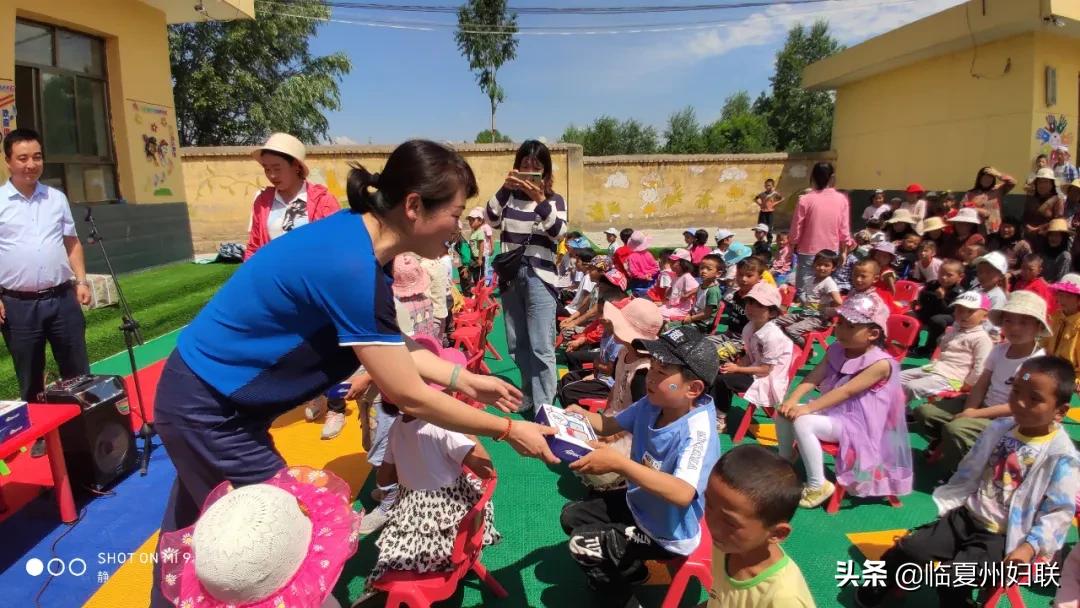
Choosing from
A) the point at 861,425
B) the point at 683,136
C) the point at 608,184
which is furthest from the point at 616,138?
the point at 861,425

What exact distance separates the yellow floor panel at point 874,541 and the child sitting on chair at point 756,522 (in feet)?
5.25

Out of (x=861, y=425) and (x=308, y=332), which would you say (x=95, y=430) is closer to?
(x=308, y=332)

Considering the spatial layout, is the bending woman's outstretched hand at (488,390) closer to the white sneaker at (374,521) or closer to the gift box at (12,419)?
the white sneaker at (374,521)

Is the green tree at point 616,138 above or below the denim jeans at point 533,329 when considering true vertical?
above

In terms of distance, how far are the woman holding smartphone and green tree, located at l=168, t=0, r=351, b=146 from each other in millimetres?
18726

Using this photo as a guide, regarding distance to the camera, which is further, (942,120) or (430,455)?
(942,120)

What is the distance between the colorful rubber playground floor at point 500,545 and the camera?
268cm

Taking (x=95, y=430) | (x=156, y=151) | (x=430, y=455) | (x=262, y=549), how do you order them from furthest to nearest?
(x=156, y=151) → (x=95, y=430) → (x=430, y=455) → (x=262, y=549)

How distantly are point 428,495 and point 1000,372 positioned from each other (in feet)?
10.8

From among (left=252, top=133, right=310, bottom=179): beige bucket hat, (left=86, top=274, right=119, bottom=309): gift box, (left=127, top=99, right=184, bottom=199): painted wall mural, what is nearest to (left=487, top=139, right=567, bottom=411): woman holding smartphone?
(left=252, top=133, right=310, bottom=179): beige bucket hat

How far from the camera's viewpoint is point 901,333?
4910 mm

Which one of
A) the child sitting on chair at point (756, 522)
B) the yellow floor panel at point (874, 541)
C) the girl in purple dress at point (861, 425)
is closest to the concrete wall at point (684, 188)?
the girl in purple dress at point (861, 425)

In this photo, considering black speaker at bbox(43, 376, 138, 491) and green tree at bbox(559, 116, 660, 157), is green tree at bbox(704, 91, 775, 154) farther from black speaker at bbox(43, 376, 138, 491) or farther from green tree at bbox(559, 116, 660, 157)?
black speaker at bbox(43, 376, 138, 491)

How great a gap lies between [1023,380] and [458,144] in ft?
47.2
